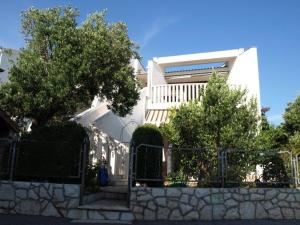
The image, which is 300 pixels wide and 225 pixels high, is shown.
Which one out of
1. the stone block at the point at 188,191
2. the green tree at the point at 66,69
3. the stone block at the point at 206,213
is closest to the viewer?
the stone block at the point at 206,213

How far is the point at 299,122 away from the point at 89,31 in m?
15.7

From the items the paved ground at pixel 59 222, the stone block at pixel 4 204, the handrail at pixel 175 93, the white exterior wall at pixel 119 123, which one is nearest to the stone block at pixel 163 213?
the paved ground at pixel 59 222

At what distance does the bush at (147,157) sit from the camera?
11.6m

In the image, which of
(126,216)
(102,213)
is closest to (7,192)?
(102,213)

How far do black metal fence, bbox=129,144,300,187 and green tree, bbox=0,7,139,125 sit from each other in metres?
4.47

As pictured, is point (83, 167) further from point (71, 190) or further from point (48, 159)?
point (48, 159)

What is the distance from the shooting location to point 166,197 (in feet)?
36.0

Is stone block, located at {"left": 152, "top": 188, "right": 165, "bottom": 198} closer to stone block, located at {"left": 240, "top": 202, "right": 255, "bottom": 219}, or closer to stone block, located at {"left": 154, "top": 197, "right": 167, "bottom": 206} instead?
stone block, located at {"left": 154, "top": 197, "right": 167, "bottom": 206}

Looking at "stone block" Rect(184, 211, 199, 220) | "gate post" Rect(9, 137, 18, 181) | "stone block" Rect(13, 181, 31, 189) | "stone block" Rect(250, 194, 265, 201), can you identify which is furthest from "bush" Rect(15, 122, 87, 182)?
"stone block" Rect(250, 194, 265, 201)

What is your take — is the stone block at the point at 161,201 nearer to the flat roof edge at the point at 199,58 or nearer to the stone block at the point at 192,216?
the stone block at the point at 192,216

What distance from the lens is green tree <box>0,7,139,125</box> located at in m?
13.9

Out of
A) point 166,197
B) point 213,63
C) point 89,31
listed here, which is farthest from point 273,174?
point 213,63

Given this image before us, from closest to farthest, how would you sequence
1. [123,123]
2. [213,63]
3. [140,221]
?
→ [140,221]
[123,123]
[213,63]

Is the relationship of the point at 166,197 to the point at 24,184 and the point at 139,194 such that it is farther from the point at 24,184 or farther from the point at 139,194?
A: the point at 24,184
